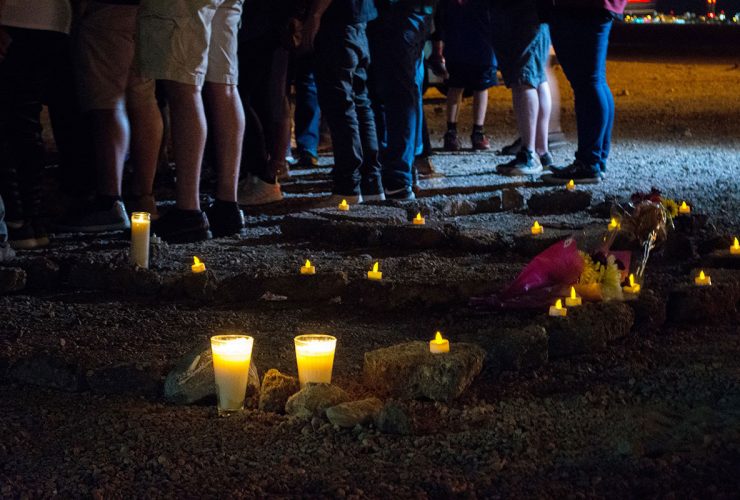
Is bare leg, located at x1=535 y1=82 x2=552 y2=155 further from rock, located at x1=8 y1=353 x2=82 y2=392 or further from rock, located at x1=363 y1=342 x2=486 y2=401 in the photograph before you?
rock, located at x1=8 y1=353 x2=82 y2=392

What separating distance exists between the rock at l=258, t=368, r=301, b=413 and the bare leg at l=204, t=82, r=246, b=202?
2.81 m

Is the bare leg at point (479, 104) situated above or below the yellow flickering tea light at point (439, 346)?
below

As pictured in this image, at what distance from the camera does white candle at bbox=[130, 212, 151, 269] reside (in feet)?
17.7

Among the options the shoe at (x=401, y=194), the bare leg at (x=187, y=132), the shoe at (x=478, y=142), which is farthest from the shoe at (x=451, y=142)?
the bare leg at (x=187, y=132)

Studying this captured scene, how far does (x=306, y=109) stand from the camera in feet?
31.0

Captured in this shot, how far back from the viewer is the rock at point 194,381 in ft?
12.0

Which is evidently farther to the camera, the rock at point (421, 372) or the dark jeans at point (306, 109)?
the dark jeans at point (306, 109)

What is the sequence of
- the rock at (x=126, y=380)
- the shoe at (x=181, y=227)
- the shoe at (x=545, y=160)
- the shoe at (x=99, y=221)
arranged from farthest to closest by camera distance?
1. the shoe at (x=545, y=160)
2. the shoe at (x=99, y=221)
3. the shoe at (x=181, y=227)
4. the rock at (x=126, y=380)

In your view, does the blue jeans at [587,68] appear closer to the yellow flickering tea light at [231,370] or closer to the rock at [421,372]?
the rock at [421,372]

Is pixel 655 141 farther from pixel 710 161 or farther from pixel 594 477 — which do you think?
pixel 594 477

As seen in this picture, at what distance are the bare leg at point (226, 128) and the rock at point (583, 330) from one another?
2574 millimetres

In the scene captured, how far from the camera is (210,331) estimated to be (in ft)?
15.0

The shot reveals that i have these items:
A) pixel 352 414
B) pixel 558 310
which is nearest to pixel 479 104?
pixel 558 310

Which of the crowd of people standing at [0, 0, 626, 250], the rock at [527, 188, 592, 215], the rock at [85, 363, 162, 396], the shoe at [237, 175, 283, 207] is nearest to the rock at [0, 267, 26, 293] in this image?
the crowd of people standing at [0, 0, 626, 250]
